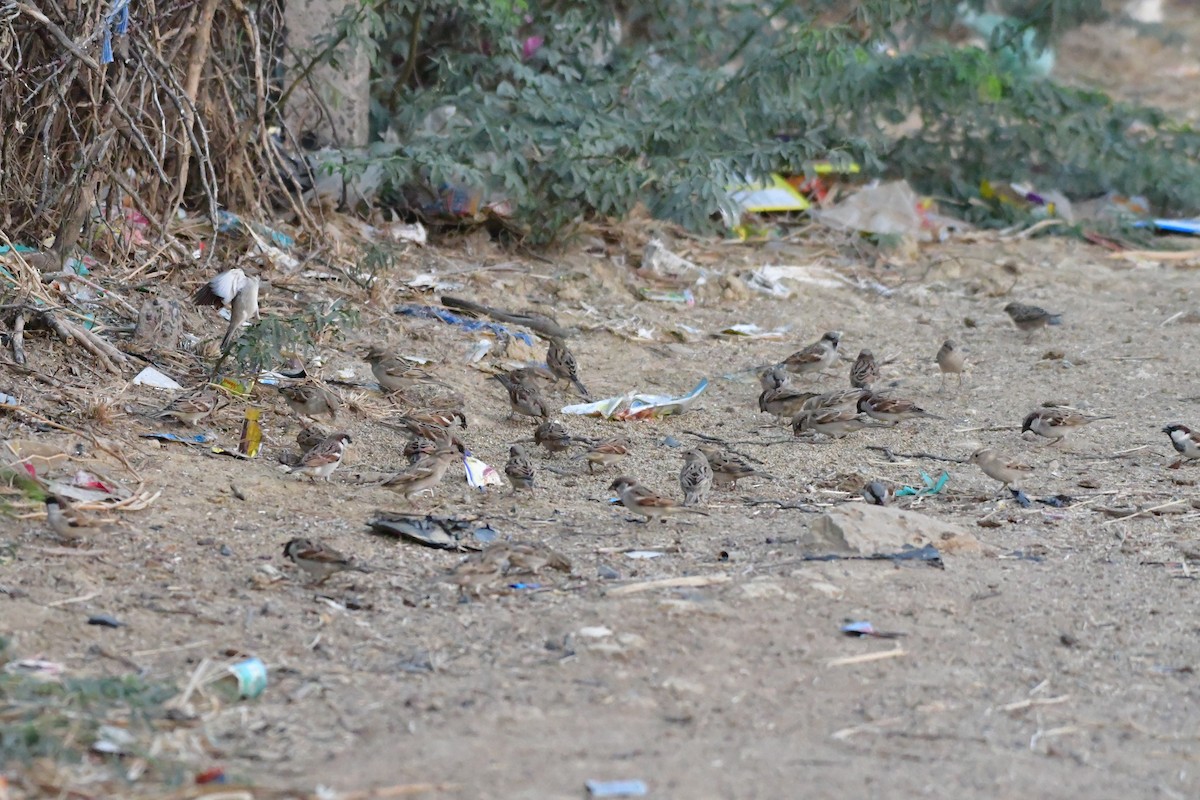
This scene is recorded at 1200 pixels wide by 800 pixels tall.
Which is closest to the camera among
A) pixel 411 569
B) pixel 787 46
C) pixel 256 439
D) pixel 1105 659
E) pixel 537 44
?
pixel 1105 659

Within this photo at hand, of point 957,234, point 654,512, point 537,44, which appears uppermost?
point 537,44

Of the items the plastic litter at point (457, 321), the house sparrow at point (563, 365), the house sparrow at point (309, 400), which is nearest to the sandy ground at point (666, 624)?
the house sparrow at point (309, 400)

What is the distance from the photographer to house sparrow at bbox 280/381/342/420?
8625 millimetres

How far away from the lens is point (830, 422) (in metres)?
9.42

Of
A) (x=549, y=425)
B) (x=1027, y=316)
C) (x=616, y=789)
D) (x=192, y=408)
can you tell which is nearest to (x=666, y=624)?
(x=616, y=789)

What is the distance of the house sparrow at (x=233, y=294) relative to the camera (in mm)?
9484

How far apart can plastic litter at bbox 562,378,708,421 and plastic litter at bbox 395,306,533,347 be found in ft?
3.97

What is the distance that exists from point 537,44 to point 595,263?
7.64 feet

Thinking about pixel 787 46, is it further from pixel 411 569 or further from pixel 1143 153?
pixel 411 569

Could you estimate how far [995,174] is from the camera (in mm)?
15664

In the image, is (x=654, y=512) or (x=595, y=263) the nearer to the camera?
(x=654, y=512)

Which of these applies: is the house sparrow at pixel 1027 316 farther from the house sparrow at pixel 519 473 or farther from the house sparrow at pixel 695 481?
the house sparrow at pixel 519 473

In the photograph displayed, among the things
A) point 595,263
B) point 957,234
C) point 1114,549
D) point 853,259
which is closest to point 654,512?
point 1114,549

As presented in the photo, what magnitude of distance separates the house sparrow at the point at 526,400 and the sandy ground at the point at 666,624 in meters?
0.17
